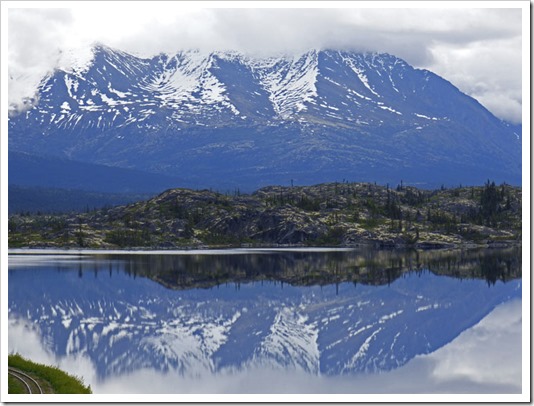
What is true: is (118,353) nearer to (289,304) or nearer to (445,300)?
(289,304)

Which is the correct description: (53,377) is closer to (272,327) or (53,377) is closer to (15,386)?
(15,386)

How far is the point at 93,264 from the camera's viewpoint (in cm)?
18038

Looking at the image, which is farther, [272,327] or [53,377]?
[272,327]

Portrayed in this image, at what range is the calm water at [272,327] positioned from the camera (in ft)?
230

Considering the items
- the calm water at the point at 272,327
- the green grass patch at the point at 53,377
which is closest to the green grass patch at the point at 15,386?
the green grass patch at the point at 53,377

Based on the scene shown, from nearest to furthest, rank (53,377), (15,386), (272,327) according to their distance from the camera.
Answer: (15,386), (53,377), (272,327)

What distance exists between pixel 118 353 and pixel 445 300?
58.3m

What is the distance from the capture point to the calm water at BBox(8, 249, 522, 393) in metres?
70.1

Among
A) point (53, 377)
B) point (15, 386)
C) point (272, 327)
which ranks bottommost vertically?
point (272, 327)

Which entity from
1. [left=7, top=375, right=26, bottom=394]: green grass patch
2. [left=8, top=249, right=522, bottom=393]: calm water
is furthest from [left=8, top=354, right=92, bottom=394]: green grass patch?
[left=8, top=249, right=522, bottom=393]: calm water

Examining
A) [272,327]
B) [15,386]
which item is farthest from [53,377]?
[272,327]

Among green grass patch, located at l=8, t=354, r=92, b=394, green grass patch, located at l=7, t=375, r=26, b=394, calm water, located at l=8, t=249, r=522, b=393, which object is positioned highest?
green grass patch, located at l=7, t=375, r=26, b=394

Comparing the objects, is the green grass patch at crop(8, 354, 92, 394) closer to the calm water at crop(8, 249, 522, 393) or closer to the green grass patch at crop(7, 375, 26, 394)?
the green grass patch at crop(7, 375, 26, 394)

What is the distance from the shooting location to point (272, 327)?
323 feet
